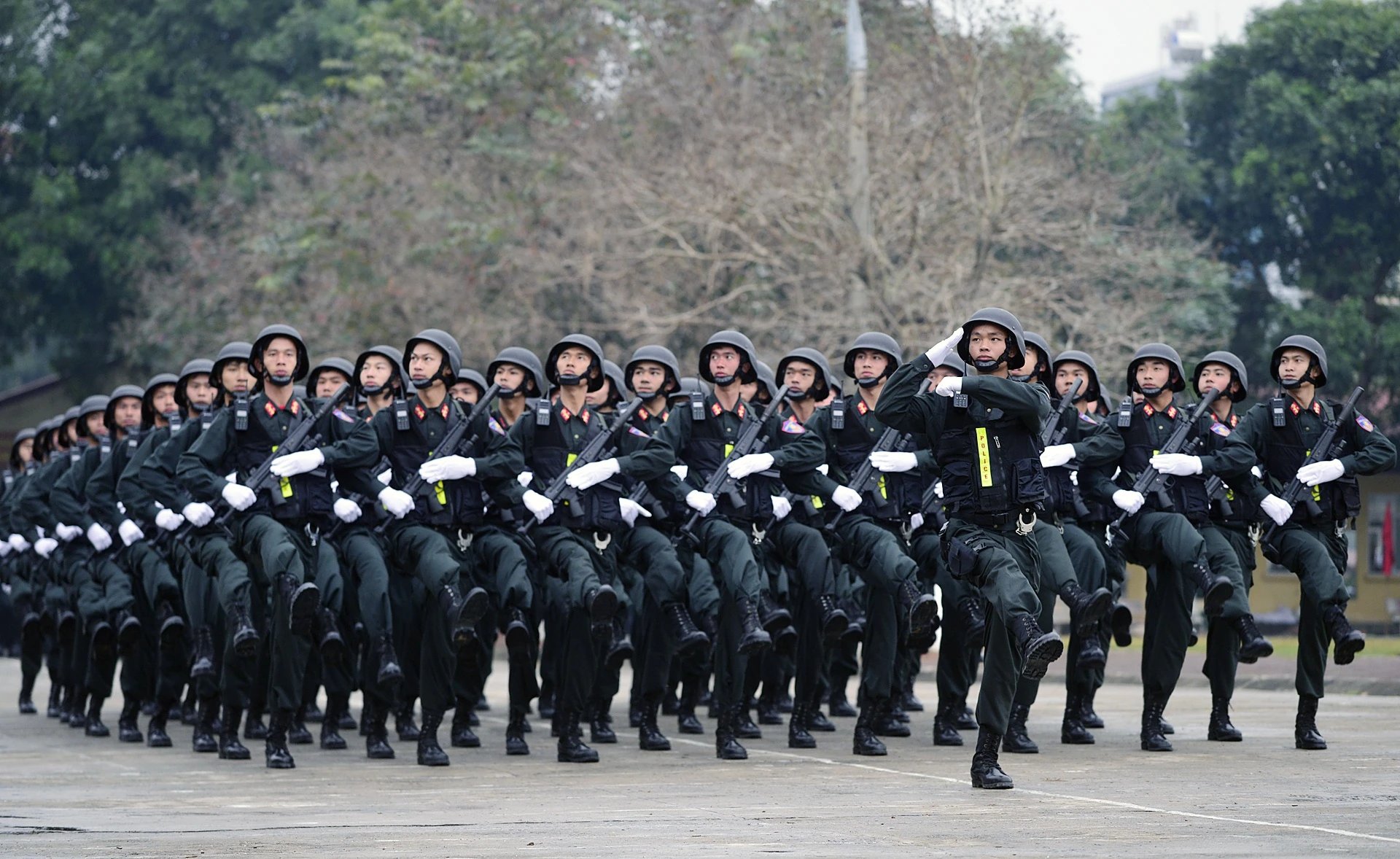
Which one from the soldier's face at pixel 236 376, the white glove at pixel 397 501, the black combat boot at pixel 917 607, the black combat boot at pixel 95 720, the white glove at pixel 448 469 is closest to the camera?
the black combat boot at pixel 917 607

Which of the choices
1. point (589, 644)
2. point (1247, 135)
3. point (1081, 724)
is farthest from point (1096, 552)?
point (1247, 135)

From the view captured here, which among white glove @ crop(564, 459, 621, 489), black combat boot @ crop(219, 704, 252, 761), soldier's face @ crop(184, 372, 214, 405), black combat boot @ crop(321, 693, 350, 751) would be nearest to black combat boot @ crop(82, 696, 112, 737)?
soldier's face @ crop(184, 372, 214, 405)

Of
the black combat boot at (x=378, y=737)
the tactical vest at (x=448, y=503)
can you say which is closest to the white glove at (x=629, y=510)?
the tactical vest at (x=448, y=503)

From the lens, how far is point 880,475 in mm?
13727

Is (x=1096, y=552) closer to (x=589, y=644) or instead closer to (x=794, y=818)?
(x=589, y=644)

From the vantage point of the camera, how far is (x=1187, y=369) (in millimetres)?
35656

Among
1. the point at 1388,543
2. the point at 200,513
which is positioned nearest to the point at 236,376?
the point at 200,513

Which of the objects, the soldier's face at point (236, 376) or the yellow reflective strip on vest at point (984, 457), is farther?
the soldier's face at point (236, 376)

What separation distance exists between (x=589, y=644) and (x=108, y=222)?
117ft

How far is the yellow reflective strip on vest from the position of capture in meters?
11.0

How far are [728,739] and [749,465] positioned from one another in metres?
1.51

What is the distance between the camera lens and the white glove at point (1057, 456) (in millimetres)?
13164

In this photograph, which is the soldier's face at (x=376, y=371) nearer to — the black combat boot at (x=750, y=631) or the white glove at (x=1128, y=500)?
the black combat boot at (x=750, y=631)

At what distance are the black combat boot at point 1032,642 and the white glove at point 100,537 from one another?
7452 mm
